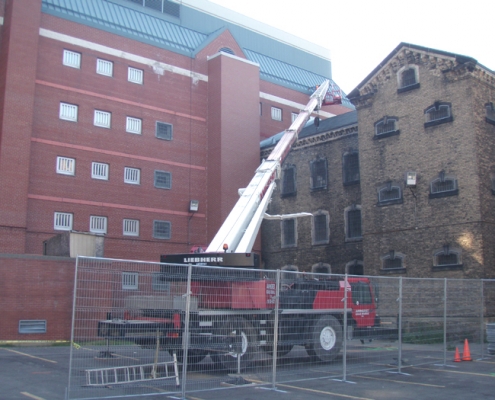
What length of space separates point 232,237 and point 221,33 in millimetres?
25713

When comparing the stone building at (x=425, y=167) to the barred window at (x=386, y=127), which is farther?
the barred window at (x=386, y=127)

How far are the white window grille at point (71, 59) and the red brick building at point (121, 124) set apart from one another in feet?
0.19

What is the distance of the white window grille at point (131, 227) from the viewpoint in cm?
3378

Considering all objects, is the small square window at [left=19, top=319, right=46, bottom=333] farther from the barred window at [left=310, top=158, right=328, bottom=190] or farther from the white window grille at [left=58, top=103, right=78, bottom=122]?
the barred window at [left=310, top=158, right=328, bottom=190]

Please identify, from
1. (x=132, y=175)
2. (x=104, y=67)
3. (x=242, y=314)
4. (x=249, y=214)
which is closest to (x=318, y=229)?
(x=132, y=175)

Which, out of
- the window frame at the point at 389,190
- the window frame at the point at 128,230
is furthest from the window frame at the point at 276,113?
the window frame at the point at 389,190

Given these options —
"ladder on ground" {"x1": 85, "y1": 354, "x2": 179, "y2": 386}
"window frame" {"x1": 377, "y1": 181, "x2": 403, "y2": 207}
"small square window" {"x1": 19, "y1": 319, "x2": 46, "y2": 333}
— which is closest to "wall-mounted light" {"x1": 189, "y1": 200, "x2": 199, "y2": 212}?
"window frame" {"x1": 377, "y1": 181, "x2": 403, "y2": 207}

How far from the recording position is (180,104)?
122 feet

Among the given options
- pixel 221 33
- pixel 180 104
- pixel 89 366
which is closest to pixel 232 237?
pixel 89 366

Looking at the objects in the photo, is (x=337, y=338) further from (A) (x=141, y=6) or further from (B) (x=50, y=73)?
(A) (x=141, y=6)

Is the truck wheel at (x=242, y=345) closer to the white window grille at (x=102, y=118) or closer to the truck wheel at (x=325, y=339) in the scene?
the truck wheel at (x=325, y=339)

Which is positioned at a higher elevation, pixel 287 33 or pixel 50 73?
pixel 287 33

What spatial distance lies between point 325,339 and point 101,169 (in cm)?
2220

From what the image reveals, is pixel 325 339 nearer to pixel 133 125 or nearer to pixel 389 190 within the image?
pixel 389 190
